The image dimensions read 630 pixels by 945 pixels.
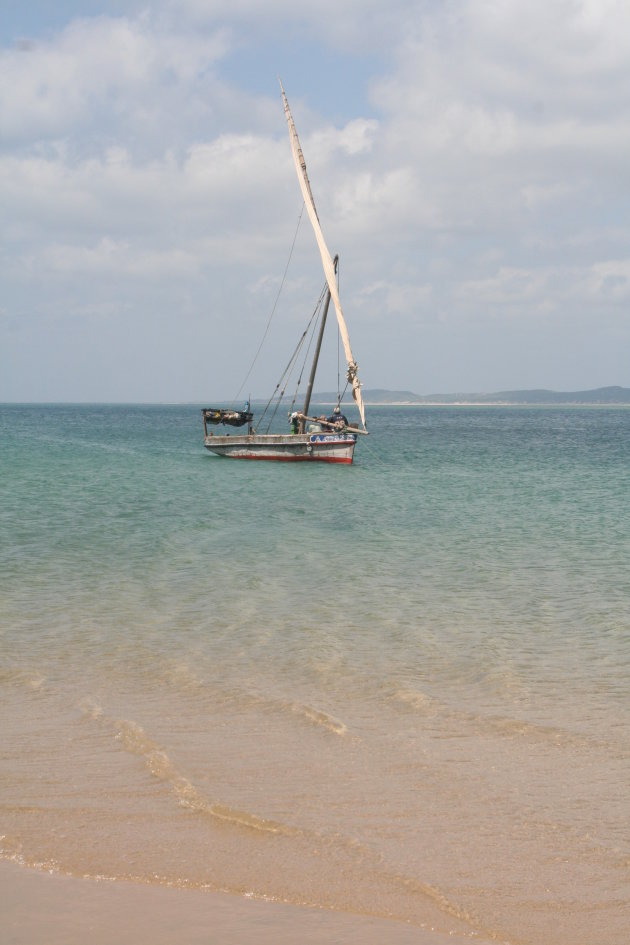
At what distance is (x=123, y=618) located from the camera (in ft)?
37.8

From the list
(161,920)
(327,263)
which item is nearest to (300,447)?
(327,263)

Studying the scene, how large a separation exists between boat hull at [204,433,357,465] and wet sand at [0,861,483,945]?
1445 inches

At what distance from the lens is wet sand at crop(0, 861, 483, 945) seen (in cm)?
410

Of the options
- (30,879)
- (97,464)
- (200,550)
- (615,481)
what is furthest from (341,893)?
(97,464)

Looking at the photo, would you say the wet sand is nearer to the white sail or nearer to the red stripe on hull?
the white sail

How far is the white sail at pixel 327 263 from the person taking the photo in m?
39.5

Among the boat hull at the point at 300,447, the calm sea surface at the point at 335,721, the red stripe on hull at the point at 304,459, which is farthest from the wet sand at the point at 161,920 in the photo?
the red stripe on hull at the point at 304,459

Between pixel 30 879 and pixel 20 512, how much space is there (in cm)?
1913

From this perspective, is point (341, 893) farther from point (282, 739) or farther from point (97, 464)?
point (97, 464)

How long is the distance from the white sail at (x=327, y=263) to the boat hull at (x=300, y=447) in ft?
6.30

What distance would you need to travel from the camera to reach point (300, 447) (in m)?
42.1

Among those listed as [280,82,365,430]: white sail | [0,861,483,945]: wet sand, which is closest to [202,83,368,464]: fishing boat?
[280,82,365,430]: white sail

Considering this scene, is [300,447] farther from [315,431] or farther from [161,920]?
[161,920]

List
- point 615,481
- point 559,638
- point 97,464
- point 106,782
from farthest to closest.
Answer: point 97,464 → point 615,481 → point 559,638 → point 106,782
